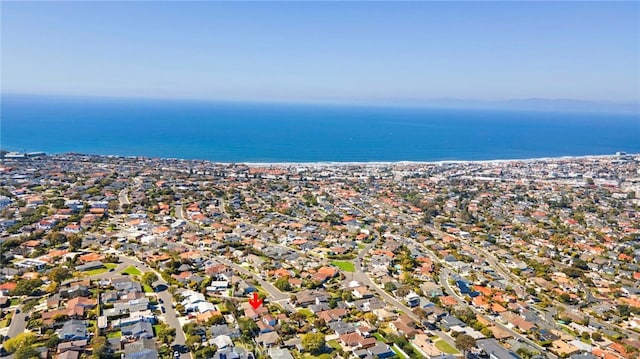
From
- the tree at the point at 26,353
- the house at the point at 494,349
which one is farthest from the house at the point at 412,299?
the tree at the point at 26,353

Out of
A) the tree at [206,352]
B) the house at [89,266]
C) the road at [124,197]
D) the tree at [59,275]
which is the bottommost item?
the road at [124,197]

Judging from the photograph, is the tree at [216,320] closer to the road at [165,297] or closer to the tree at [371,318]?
the road at [165,297]

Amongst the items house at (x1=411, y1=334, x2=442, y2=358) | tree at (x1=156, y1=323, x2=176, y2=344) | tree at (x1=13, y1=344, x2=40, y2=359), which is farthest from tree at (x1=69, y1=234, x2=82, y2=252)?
house at (x1=411, y1=334, x2=442, y2=358)

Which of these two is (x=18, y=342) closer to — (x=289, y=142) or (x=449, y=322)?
(x=449, y=322)

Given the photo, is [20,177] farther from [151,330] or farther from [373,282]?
[373,282]

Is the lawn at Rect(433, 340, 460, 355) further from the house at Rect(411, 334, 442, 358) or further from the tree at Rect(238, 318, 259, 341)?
the tree at Rect(238, 318, 259, 341)

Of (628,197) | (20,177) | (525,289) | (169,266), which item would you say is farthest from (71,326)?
(628,197)

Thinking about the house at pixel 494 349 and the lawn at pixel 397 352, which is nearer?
the house at pixel 494 349
